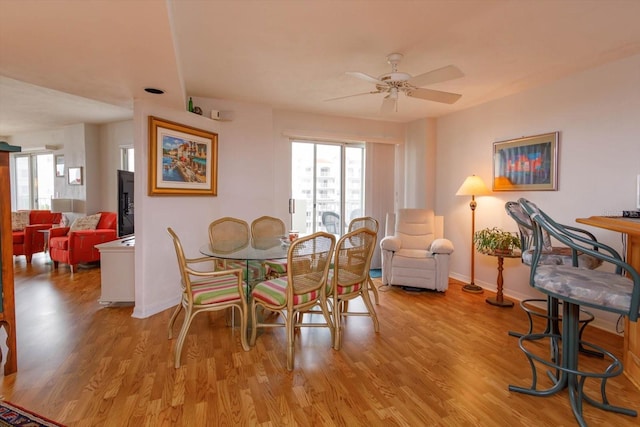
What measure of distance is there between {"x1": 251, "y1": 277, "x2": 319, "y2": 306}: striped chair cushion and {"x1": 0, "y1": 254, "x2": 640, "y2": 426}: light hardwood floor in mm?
434

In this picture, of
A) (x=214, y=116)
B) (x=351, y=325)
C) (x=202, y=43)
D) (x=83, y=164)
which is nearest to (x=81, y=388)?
(x=351, y=325)

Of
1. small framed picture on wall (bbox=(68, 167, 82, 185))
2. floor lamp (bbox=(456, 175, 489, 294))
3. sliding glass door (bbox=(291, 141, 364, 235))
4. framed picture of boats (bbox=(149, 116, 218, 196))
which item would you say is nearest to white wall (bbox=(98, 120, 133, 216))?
small framed picture on wall (bbox=(68, 167, 82, 185))

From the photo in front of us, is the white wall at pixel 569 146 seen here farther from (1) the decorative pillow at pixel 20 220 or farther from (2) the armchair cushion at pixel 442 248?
(1) the decorative pillow at pixel 20 220

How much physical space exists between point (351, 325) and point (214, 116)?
9.61ft

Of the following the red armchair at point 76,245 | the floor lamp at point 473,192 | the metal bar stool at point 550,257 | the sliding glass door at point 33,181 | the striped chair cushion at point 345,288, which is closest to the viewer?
the metal bar stool at point 550,257

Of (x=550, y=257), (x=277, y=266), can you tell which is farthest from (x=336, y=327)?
(x=550, y=257)

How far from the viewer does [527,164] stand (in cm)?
367

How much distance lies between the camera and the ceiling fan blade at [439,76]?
2.25 meters

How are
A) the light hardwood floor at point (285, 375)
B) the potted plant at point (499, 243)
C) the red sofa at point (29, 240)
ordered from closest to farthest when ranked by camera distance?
the light hardwood floor at point (285, 375), the potted plant at point (499, 243), the red sofa at point (29, 240)

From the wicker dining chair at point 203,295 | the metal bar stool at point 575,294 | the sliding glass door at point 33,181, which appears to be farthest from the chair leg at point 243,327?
the sliding glass door at point 33,181

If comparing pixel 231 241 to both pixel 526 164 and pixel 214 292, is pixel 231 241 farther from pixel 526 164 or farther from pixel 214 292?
pixel 526 164

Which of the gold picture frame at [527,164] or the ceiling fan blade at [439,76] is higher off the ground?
the ceiling fan blade at [439,76]

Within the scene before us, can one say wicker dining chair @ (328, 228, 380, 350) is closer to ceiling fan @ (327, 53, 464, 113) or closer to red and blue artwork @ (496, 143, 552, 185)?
ceiling fan @ (327, 53, 464, 113)

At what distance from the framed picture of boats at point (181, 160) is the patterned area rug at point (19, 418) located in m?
1.93
